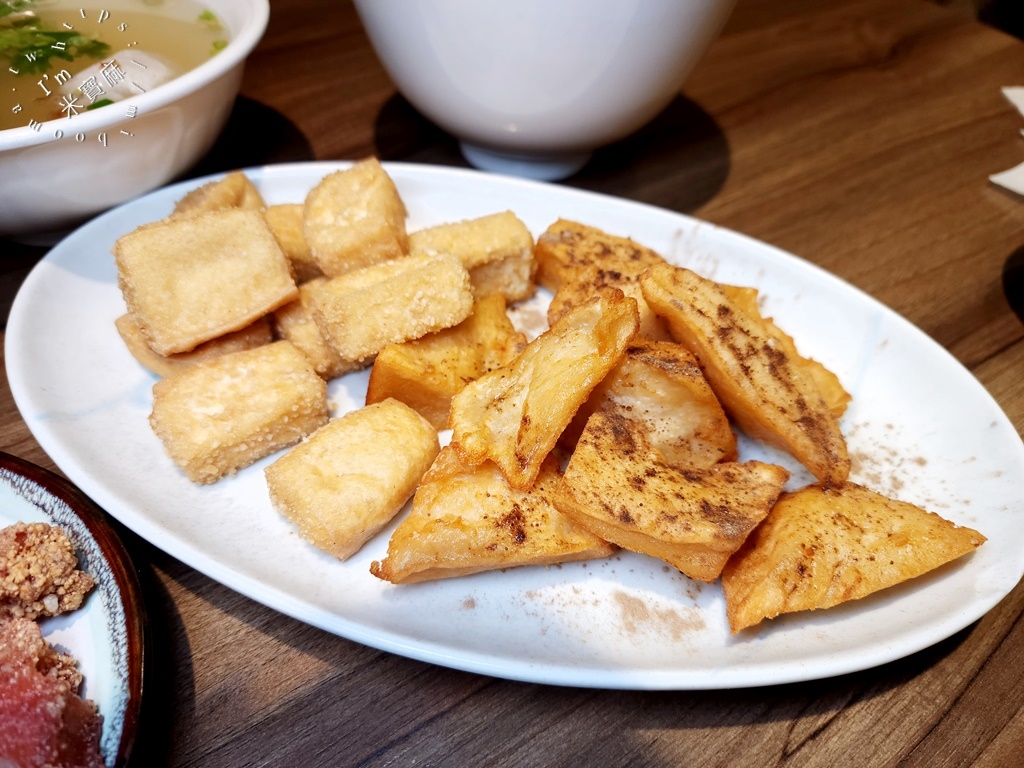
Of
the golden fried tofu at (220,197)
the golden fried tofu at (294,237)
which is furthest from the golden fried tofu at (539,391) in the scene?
the golden fried tofu at (220,197)

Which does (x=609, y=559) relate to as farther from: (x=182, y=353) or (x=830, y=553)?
(x=182, y=353)

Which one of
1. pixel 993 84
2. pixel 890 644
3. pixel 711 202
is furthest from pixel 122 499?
pixel 993 84

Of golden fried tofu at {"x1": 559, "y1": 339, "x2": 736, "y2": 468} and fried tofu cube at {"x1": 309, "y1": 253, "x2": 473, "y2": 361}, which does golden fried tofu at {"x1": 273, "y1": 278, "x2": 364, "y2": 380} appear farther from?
golden fried tofu at {"x1": 559, "y1": 339, "x2": 736, "y2": 468}

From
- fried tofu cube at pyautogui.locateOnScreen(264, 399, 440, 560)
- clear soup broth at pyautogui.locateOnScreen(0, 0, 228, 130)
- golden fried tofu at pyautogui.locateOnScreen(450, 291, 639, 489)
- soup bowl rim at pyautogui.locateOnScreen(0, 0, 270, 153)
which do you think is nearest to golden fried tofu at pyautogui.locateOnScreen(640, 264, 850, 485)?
golden fried tofu at pyautogui.locateOnScreen(450, 291, 639, 489)

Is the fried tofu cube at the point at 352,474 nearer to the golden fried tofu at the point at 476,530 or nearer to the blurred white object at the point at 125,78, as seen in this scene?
the golden fried tofu at the point at 476,530

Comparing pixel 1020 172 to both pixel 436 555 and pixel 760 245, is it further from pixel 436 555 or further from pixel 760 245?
pixel 436 555

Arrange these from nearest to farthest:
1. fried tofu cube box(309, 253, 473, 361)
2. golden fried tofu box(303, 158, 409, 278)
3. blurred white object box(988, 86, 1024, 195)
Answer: fried tofu cube box(309, 253, 473, 361)
golden fried tofu box(303, 158, 409, 278)
blurred white object box(988, 86, 1024, 195)

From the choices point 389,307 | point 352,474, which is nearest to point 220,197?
Result: point 389,307
